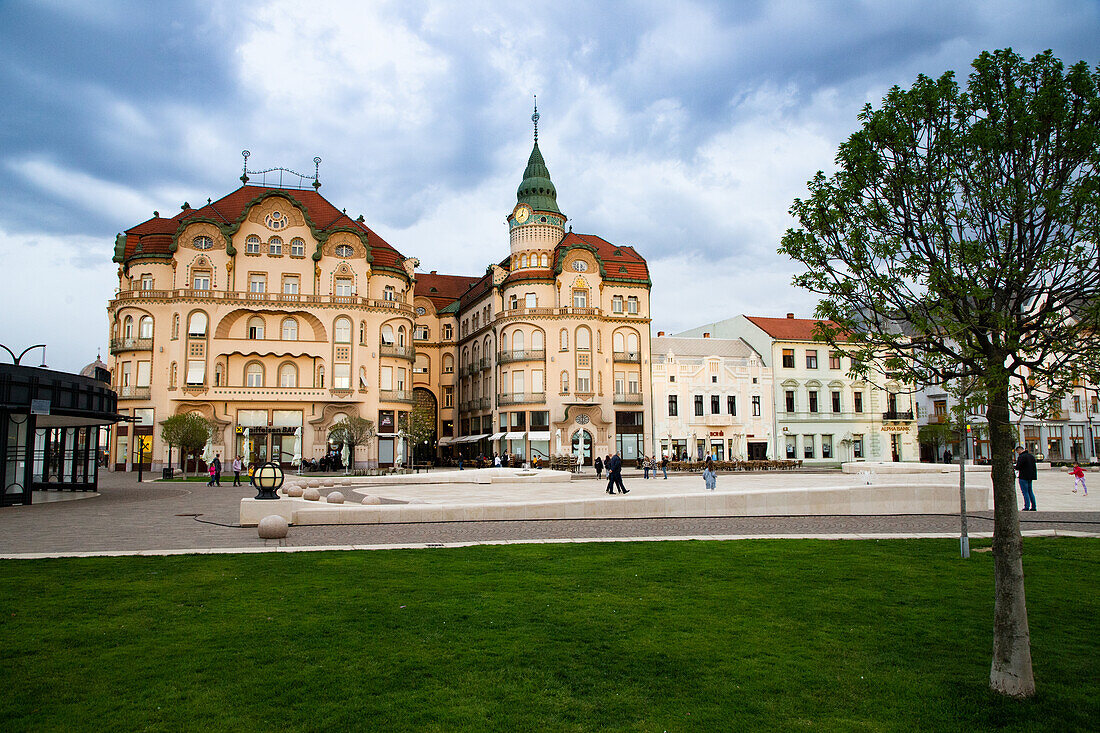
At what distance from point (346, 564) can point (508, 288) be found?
2078 inches

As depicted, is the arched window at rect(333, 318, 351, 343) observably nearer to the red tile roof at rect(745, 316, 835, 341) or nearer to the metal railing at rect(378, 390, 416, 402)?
the metal railing at rect(378, 390, 416, 402)

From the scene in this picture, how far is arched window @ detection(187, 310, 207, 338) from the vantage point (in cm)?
5591

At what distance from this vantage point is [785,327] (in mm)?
67875

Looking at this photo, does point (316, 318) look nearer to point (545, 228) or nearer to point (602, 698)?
point (545, 228)

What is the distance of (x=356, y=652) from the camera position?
7297 mm

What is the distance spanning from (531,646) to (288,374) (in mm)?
55013

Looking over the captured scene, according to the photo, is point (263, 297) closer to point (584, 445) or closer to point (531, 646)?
point (584, 445)

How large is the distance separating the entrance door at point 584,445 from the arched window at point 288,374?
22.7m

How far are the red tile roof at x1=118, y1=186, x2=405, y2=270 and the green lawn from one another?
51114 mm

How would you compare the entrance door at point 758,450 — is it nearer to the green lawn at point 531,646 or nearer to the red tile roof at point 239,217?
the red tile roof at point 239,217

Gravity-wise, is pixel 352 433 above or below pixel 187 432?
below

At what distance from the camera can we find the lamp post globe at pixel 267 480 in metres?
19.2

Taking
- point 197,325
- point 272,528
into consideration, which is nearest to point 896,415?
point 197,325

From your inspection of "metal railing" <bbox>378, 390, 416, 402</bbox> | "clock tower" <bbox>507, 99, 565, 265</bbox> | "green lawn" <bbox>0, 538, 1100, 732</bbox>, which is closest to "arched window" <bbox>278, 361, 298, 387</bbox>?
"metal railing" <bbox>378, 390, 416, 402</bbox>
